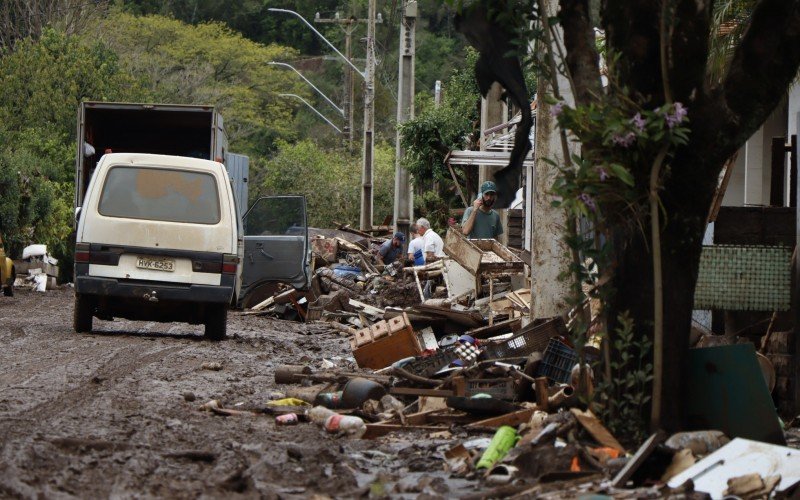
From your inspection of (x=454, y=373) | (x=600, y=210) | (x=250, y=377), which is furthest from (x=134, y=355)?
(x=600, y=210)

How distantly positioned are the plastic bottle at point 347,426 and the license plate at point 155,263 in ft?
21.1

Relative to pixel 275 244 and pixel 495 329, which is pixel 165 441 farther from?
pixel 275 244

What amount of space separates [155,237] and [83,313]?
4.62 ft

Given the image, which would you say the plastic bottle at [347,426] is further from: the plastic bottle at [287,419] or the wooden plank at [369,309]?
the wooden plank at [369,309]

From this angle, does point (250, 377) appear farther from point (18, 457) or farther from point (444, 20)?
point (444, 20)

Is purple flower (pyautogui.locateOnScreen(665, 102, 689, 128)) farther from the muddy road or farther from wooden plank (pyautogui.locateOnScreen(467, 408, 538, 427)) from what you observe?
wooden plank (pyautogui.locateOnScreen(467, 408, 538, 427))

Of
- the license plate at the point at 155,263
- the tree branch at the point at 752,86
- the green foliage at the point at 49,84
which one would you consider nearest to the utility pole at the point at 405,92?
the green foliage at the point at 49,84

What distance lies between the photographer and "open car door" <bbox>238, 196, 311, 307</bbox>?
72.6 feet

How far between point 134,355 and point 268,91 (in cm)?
5930

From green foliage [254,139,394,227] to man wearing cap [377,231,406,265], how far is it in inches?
933

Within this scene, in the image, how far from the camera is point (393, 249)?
3316 cm

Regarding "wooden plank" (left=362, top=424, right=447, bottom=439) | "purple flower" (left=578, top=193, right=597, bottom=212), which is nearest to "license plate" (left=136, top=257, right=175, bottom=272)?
"wooden plank" (left=362, top=424, right=447, bottom=439)

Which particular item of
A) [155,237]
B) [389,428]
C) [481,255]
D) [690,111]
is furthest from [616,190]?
[481,255]

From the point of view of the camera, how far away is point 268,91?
2810 inches
